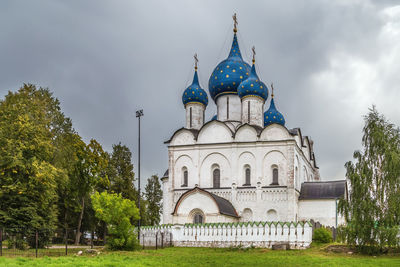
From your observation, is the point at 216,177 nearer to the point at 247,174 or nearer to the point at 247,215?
the point at 247,174

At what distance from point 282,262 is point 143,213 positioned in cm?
2437

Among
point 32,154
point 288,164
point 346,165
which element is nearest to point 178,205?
point 288,164

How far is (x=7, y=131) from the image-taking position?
75.0 ft

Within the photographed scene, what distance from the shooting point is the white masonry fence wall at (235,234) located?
78.2 feet

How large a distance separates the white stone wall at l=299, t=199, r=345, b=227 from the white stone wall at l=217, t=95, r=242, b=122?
8281 millimetres

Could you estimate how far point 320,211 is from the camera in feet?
98.6

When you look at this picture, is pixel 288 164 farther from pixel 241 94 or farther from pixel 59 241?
pixel 59 241

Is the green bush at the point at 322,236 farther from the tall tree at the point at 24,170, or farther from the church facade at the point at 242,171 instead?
the tall tree at the point at 24,170

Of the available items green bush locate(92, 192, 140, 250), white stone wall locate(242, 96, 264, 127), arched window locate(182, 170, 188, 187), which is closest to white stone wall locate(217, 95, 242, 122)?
white stone wall locate(242, 96, 264, 127)

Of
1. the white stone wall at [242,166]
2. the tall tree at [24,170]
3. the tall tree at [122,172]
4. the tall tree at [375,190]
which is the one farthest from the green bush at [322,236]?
the tall tree at [122,172]

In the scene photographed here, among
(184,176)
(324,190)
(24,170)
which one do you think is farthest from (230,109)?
(24,170)

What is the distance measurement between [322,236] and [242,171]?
8767 mm

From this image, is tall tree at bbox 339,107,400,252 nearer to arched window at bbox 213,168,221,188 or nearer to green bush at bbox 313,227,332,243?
green bush at bbox 313,227,332,243

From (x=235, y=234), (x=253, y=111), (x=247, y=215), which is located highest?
(x=253, y=111)
